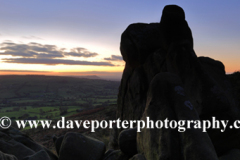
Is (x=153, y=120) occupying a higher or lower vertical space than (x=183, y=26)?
lower

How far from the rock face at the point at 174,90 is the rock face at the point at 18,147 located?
13.9ft

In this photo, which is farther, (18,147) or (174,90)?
(18,147)

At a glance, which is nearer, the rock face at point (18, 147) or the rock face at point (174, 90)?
the rock face at point (174, 90)

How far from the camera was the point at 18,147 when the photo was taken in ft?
27.6

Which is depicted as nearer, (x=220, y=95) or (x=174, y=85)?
(x=174, y=85)

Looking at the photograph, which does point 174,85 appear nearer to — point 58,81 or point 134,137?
point 134,137

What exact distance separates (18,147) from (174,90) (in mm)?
7755

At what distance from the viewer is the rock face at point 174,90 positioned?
570 cm

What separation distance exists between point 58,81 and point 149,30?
650ft

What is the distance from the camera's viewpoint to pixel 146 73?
15.4 meters

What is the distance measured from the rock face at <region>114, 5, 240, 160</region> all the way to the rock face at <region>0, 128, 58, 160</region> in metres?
4.23

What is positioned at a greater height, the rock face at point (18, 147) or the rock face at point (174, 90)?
the rock face at point (174, 90)

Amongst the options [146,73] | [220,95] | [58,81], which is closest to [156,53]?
[146,73]

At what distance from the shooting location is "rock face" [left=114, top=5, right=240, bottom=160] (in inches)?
224
